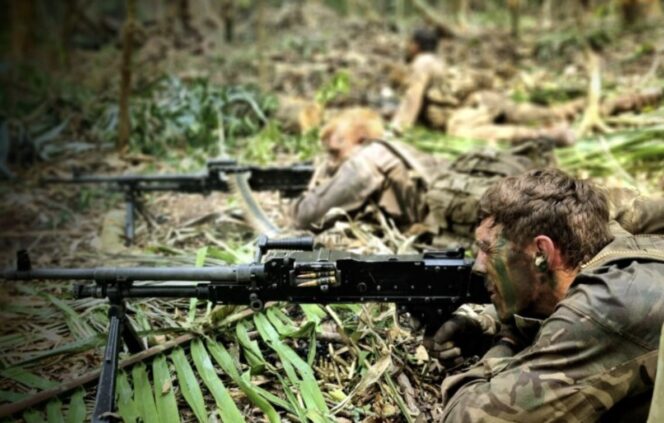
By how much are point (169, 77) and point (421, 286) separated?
7.84 metres

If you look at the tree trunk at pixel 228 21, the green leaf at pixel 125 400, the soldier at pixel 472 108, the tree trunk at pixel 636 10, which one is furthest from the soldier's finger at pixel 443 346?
the tree trunk at pixel 228 21

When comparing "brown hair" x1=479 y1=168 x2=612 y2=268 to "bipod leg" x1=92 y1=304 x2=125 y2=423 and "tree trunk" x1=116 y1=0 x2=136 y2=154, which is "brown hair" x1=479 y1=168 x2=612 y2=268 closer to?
"bipod leg" x1=92 y1=304 x2=125 y2=423

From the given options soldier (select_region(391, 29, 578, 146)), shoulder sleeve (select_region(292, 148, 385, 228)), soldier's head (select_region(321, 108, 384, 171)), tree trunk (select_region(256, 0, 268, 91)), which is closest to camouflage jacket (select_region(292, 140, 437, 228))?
shoulder sleeve (select_region(292, 148, 385, 228))

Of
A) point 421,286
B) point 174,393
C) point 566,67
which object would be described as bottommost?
point 174,393

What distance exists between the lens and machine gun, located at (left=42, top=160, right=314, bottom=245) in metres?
5.47

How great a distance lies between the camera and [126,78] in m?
7.18

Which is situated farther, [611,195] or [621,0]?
[621,0]

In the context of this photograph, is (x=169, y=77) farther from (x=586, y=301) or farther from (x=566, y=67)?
(x=586, y=301)

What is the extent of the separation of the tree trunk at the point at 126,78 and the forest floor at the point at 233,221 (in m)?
0.28

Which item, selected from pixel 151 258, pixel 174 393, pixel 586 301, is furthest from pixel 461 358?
pixel 151 258

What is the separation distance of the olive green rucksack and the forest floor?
14.9 inches

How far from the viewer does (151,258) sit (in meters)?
4.27

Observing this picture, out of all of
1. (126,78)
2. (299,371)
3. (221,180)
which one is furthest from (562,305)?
(126,78)

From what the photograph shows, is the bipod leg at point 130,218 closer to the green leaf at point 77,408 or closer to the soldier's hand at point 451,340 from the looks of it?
the green leaf at point 77,408
